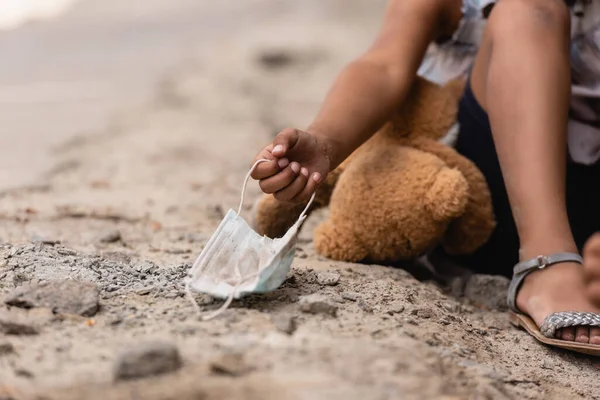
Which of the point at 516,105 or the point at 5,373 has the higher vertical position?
the point at 516,105

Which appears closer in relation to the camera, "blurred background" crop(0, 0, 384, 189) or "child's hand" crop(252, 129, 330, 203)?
"child's hand" crop(252, 129, 330, 203)

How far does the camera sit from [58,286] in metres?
0.94

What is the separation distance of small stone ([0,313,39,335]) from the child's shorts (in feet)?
2.90

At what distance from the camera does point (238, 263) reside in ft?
3.26

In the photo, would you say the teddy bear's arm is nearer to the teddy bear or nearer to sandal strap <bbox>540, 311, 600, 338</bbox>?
the teddy bear

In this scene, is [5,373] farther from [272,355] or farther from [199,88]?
[199,88]

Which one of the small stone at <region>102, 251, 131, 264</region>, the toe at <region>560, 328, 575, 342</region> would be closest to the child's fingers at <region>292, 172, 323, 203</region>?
the small stone at <region>102, 251, 131, 264</region>

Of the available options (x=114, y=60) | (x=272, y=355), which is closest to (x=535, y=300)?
(x=272, y=355)

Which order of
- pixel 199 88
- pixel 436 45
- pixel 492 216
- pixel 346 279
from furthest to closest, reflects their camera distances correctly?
pixel 199 88
pixel 436 45
pixel 492 216
pixel 346 279

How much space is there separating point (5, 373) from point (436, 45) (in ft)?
3.72

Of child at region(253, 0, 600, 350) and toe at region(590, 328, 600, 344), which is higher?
child at region(253, 0, 600, 350)

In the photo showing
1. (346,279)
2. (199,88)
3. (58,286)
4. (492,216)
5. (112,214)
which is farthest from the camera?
(199,88)

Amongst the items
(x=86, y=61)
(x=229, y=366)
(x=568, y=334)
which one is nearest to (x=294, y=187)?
(x=229, y=366)

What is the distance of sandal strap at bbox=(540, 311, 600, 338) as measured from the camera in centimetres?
103
